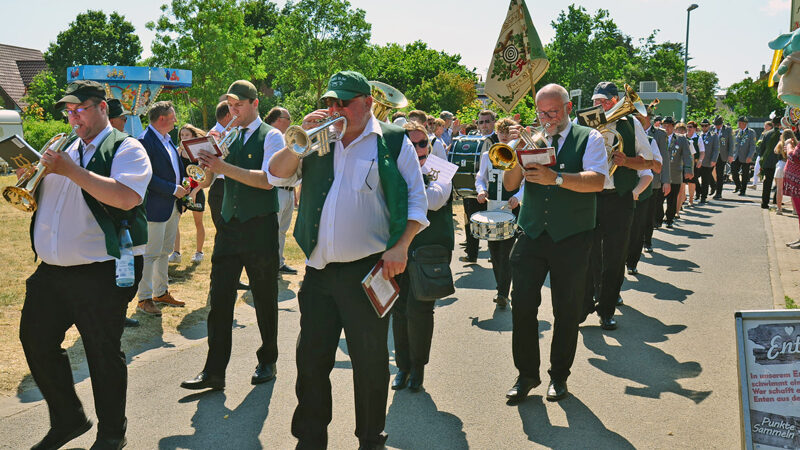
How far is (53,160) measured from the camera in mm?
3695

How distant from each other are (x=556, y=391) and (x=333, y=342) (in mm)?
2053

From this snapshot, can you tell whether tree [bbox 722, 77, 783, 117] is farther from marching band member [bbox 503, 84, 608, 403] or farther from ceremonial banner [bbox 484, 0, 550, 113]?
marching band member [bbox 503, 84, 608, 403]

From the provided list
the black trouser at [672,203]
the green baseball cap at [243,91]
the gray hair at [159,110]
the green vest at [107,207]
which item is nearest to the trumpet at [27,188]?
the green vest at [107,207]

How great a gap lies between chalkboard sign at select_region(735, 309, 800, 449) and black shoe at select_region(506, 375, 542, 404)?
1896 millimetres

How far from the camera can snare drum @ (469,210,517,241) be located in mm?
7613

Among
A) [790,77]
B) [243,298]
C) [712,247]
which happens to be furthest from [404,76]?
[790,77]

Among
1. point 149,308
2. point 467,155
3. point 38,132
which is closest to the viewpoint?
point 149,308

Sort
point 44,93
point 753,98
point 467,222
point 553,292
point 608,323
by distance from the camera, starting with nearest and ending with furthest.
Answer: point 553,292 → point 608,323 → point 467,222 → point 44,93 → point 753,98

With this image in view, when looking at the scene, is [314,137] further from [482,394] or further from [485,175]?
[485,175]

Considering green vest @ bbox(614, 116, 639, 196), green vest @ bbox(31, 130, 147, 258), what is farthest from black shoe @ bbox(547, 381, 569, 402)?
green vest @ bbox(31, 130, 147, 258)

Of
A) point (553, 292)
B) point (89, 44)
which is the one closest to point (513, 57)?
point (553, 292)

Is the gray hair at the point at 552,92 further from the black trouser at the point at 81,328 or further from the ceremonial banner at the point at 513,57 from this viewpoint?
the black trouser at the point at 81,328

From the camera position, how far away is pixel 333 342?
400 cm

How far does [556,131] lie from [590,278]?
2459mm
